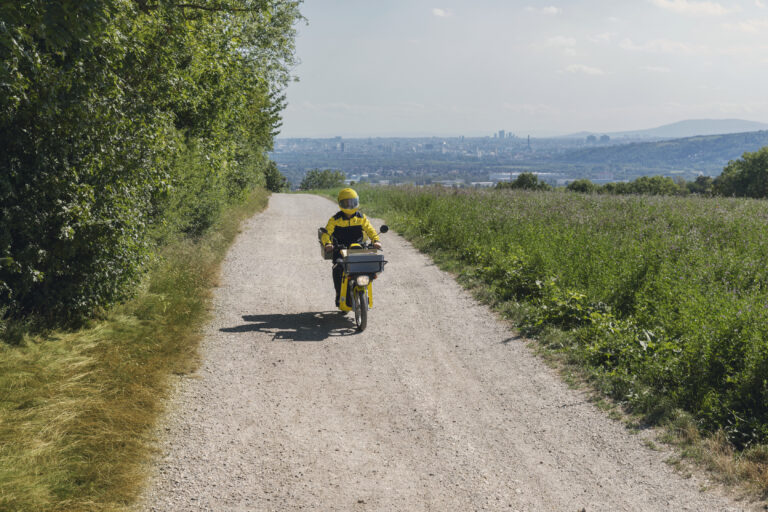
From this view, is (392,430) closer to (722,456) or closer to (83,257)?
(722,456)

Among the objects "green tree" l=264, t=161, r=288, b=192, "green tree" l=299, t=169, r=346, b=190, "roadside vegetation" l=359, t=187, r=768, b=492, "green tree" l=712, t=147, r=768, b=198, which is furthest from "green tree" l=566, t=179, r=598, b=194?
"green tree" l=299, t=169, r=346, b=190

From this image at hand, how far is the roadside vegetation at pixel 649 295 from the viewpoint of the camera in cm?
532

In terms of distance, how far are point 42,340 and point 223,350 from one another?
7.17ft

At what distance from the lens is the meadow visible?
5.53 metres

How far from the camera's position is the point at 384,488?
168 inches

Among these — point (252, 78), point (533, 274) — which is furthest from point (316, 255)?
point (533, 274)

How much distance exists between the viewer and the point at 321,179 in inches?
5615

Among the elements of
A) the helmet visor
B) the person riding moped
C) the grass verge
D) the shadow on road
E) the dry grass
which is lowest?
the dry grass

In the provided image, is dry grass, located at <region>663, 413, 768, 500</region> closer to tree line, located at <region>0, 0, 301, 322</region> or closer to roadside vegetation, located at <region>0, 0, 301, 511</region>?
roadside vegetation, located at <region>0, 0, 301, 511</region>

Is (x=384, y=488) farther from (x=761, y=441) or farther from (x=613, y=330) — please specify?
(x=613, y=330)

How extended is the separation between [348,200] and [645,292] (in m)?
4.76

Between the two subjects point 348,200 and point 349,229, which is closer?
point 348,200

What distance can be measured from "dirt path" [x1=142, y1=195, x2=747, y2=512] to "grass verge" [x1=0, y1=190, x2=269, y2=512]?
0.99 ft

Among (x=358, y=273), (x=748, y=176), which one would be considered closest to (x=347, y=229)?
(x=358, y=273)
